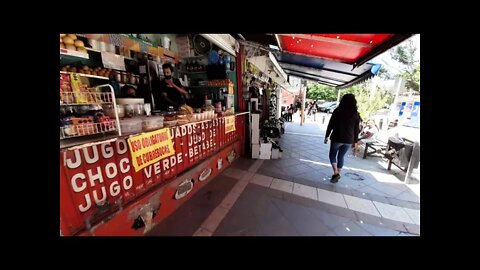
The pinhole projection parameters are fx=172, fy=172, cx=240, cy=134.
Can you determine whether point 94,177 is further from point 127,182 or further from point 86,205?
point 127,182

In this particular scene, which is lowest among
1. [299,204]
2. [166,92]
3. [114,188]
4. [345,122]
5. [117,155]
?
[299,204]

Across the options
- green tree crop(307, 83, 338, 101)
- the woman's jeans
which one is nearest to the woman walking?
the woman's jeans

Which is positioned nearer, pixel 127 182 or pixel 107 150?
pixel 107 150

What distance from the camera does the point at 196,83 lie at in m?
4.93

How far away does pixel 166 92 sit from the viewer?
134 inches

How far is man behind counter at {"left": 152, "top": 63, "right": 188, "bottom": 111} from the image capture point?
3.36 metres

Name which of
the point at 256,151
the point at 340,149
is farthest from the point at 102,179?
the point at 340,149

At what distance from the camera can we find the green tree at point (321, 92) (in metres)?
29.9

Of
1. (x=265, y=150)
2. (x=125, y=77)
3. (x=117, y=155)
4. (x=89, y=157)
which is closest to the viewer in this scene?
(x=89, y=157)

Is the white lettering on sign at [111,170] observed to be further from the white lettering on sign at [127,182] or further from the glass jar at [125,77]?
the glass jar at [125,77]

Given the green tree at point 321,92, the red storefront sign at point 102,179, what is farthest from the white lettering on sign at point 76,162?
the green tree at point 321,92

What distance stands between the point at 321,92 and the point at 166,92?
32347 millimetres
